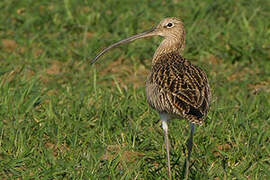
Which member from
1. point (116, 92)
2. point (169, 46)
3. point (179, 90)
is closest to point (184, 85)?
point (179, 90)

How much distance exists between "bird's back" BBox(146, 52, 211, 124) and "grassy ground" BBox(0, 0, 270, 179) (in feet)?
2.47

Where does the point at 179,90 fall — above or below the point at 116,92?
above

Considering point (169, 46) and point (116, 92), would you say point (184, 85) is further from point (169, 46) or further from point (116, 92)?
point (116, 92)

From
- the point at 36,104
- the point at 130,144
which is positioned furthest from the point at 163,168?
the point at 36,104

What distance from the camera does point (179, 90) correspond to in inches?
235

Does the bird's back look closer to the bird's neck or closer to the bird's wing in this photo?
the bird's wing

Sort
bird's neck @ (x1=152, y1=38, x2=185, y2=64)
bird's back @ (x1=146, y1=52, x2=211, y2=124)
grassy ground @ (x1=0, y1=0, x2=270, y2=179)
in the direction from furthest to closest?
bird's neck @ (x1=152, y1=38, x2=185, y2=64), grassy ground @ (x1=0, y1=0, x2=270, y2=179), bird's back @ (x1=146, y1=52, x2=211, y2=124)

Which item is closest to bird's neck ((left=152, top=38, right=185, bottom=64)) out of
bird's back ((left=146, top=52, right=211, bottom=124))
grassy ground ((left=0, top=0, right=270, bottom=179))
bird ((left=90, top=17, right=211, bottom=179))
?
bird ((left=90, top=17, right=211, bottom=179))

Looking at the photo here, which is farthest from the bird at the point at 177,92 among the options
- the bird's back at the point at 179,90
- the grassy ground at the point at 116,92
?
the grassy ground at the point at 116,92

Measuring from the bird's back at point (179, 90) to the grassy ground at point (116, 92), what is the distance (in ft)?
2.47

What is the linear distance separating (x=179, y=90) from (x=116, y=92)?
8.23ft

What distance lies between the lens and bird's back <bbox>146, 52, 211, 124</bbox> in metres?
5.77

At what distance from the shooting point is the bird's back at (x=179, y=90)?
5.77m

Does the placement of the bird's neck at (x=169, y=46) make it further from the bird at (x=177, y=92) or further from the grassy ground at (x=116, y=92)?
the grassy ground at (x=116, y=92)
